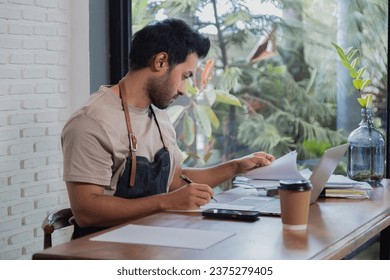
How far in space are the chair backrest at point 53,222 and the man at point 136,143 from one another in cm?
6

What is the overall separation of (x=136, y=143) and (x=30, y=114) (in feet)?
3.51

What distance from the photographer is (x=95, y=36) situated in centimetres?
414

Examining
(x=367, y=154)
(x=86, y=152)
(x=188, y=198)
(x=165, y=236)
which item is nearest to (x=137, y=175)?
(x=86, y=152)

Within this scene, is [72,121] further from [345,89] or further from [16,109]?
[345,89]

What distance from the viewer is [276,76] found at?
12.7ft

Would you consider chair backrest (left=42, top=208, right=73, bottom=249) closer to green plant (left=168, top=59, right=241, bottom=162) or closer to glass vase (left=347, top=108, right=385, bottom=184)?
glass vase (left=347, top=108, right=385, bottom=184)

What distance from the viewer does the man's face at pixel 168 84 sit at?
2879 millimetres

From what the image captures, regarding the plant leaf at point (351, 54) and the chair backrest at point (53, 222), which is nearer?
the chair backrest at point (53, 222)

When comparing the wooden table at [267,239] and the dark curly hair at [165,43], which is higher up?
the dark curly hair at [165,43]

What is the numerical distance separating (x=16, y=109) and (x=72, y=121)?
97 cm

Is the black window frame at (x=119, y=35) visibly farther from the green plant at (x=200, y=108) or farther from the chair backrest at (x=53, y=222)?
the chair backrest at (x=53, y=222)

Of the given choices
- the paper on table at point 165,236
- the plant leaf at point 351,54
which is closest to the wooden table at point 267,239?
the paper on table at point 165,236
